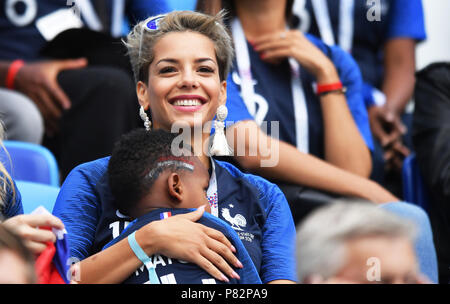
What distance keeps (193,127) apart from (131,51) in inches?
10.6

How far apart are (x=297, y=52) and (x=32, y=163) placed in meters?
0.84

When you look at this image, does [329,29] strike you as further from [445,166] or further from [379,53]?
[445,166]

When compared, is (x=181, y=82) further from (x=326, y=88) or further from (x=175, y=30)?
(x=326, y=88)

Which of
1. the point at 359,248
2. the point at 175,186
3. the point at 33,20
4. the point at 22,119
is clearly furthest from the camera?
the point at 33,20

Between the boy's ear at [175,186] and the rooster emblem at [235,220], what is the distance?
0.10 m

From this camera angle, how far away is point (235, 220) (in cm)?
132

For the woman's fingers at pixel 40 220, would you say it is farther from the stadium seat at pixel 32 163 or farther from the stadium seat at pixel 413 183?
the stadium seat at pixel 413 183

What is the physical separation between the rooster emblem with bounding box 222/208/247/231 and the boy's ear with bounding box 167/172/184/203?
102 mm

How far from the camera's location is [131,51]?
154 cm

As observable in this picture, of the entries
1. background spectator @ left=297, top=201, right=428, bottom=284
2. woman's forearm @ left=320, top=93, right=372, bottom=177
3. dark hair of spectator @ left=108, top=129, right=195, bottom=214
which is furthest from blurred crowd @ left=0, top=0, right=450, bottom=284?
background spectator @ left=297, top=201, right=428, bottom=284

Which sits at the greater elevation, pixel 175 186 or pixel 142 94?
pixel 142 94

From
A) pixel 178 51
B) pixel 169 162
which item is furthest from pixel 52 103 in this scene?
pixel 169 162

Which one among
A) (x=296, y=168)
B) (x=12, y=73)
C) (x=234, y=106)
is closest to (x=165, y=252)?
(x=234, y=106)

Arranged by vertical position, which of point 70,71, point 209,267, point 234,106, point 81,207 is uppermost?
point 70,71
